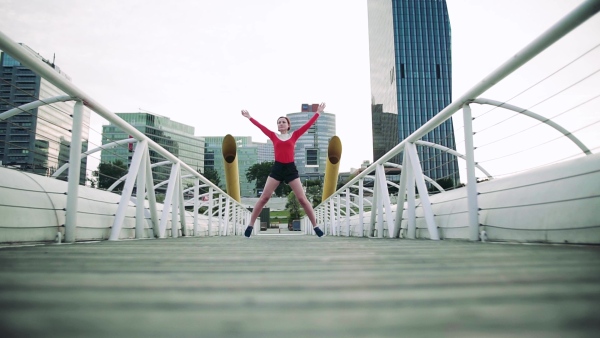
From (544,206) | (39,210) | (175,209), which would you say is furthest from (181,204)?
(544,206)

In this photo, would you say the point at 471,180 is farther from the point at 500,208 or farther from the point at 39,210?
the point at 39,210

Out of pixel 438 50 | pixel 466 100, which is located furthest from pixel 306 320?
pixel 438 50

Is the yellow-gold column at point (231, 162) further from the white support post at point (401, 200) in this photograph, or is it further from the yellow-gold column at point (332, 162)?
the white support post at point (401, 200)

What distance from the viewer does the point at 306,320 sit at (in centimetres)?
53

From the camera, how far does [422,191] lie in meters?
3.38

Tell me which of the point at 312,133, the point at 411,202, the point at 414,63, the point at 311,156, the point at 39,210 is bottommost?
the point at 39,210

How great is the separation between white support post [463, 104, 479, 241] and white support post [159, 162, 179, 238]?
3.66m

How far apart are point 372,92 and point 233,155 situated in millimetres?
94647

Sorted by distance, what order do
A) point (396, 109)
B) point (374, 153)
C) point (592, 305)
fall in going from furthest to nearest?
point (374, 153)
point (396, 109)
point (592, 305)

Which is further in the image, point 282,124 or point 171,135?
point 171,135

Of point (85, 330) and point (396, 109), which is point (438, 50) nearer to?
point (396, 109)

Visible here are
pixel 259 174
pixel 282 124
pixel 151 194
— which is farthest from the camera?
pixel 259 174

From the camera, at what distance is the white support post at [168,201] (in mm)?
4660

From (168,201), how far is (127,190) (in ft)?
5.15
